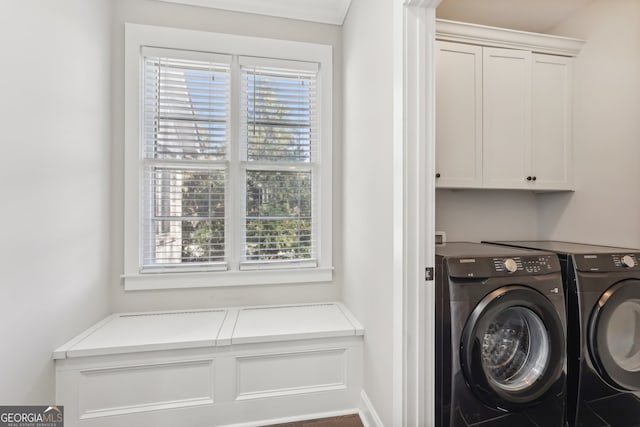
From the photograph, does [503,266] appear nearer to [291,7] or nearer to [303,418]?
[303,418]

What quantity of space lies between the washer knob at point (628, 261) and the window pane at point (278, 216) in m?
1.90

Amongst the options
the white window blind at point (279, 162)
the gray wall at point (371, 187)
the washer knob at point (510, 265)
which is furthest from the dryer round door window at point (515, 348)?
the white window blind at point (279, 162)

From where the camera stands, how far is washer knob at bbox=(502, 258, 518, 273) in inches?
55.9

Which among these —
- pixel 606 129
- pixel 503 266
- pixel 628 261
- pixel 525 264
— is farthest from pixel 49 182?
pixel 606 129

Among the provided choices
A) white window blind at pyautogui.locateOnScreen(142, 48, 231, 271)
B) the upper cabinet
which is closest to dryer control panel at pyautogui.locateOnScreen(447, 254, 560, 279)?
the upper cabinet

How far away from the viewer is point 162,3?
2.15m

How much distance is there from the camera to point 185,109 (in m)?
2.19

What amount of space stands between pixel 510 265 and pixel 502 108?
117 cm

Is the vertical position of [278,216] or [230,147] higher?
[230,147]

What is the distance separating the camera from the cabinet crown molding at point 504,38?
186 centimetres

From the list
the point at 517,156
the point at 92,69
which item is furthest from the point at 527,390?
the point at 92,69

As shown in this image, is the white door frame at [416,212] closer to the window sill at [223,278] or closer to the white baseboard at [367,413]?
the white baseboard at [367,413]

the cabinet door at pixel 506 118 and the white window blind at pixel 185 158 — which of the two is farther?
the white window blind at pixel 185 158

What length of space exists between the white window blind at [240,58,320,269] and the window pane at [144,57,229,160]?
183mm
